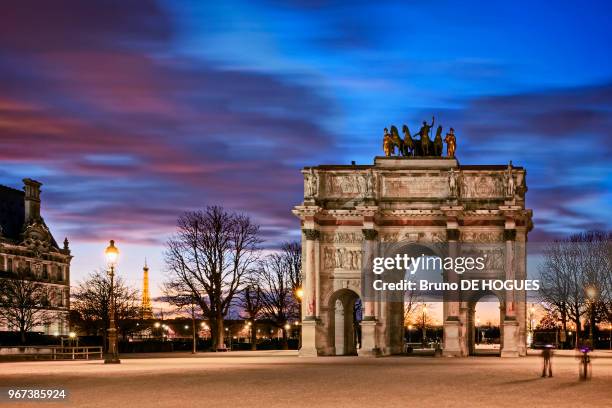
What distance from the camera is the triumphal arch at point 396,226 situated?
69.2m

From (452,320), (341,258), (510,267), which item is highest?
(341,258)

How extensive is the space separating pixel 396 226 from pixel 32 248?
3009 inches

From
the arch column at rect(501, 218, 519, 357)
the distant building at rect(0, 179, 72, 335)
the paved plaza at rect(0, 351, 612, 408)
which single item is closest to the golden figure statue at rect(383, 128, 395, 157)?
the arch column at rect(501, 218, 519, 357)

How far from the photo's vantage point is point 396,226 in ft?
233

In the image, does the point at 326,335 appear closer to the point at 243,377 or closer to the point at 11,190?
the point at 243,377

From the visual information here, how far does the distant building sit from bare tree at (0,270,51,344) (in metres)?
2.86

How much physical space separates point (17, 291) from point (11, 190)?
21.1 metres

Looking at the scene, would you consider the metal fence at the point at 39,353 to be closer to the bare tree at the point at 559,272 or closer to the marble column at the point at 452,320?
the marble column at the point at 452,320

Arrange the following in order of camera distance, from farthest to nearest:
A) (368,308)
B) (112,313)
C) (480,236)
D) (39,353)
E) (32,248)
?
(32,248), (480,236), (368,308), (39,353), (112,313)

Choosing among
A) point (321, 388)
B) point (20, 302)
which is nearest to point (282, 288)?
point (20, 302)

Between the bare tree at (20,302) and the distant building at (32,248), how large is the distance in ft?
9.39

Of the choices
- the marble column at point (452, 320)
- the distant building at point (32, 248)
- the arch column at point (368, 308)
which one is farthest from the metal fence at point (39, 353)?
the distant building at point (32, 248)

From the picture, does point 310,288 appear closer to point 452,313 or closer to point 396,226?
point 396,226

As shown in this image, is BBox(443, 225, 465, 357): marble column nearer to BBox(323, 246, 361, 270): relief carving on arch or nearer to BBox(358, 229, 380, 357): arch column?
BBox(358, 229, 380, 357): arch column
